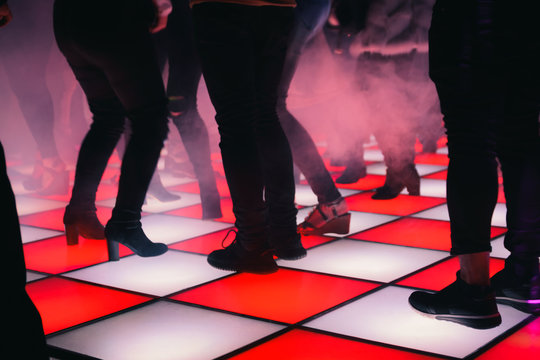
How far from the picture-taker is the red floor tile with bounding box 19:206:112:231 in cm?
270

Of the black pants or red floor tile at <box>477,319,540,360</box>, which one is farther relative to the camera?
red floor tile at <box>477,319,540,360</box>

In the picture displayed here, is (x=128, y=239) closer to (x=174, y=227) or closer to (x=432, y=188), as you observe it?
(x=174, y=227)

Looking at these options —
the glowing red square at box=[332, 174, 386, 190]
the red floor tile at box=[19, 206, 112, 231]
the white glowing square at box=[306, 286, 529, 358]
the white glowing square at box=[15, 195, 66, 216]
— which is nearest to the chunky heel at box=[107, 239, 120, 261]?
the red floor tile at box=[19, 206, 112, 231]

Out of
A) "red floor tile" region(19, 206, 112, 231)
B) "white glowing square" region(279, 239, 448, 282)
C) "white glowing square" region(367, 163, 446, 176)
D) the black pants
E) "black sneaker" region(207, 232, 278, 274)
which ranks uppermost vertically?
the black pants

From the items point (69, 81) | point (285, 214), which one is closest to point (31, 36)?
point (69, 81)

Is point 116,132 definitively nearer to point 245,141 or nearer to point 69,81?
point 245,141

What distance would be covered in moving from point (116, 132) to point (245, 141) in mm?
582

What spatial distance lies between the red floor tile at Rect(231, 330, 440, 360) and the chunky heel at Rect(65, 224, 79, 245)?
112cm

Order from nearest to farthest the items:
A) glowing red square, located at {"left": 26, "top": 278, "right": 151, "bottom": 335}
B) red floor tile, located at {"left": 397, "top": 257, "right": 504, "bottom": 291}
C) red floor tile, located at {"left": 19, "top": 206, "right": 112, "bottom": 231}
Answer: glowing red square, located at {"left": 26, "top": 278, "right": 151, "bottom": 335} → red floor tile, located at {"left": 397, "top": 257, "right": 504, "bottom": 291} → red floor tile, located at {"left": 19, "top": 206, "right": 112, "bottom": 231}

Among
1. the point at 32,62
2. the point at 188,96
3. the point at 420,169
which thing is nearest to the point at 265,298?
the point at 188,96

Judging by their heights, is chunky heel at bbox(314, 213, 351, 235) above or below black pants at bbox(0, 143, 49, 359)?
below

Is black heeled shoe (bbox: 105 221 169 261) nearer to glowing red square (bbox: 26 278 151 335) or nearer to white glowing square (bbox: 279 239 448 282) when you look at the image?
glowing red square (bbox: 26 278 151 335)

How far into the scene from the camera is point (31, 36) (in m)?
3.84

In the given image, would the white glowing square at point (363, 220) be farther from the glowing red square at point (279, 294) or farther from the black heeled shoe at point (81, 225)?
the black heeled shoe at point (81, 225)
